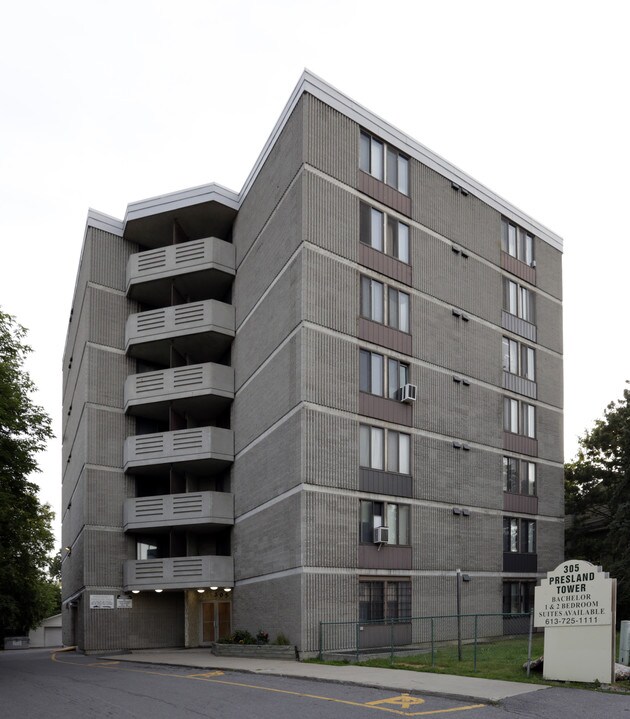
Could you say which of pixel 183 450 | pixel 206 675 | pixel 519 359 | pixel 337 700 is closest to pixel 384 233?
pixel 519 359

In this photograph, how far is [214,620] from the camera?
36.7m

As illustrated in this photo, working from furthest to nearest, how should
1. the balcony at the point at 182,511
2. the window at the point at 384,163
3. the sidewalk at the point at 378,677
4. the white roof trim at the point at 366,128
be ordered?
1. the balcony at the point at 182,511
2. the window at the point at 384,163
3. the white roof trim at the point at 366,128
4. the sidewalk at the point at 378,677

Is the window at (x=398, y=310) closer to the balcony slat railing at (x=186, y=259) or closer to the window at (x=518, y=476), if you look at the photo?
the window at (x=518, y=476)

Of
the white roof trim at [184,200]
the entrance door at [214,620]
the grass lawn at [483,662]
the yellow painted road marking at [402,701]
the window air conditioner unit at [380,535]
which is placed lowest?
the entrance door at [214,620]

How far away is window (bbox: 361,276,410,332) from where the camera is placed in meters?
30.5

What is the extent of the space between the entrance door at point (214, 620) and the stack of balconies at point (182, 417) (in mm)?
2280

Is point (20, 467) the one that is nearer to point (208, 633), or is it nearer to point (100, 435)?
point (100, 435)

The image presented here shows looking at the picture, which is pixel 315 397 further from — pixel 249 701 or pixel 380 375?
pixel 249 701

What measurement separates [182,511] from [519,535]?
13.7 meters

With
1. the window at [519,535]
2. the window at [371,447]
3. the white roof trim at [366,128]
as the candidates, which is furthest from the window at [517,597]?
the white roof trim at [366,128]

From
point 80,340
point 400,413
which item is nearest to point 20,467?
point 80,340

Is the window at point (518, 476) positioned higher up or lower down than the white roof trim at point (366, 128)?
lower down

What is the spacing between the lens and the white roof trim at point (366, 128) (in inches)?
1195

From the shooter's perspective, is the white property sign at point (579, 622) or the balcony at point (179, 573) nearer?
the white property sign at point (579, 622)
